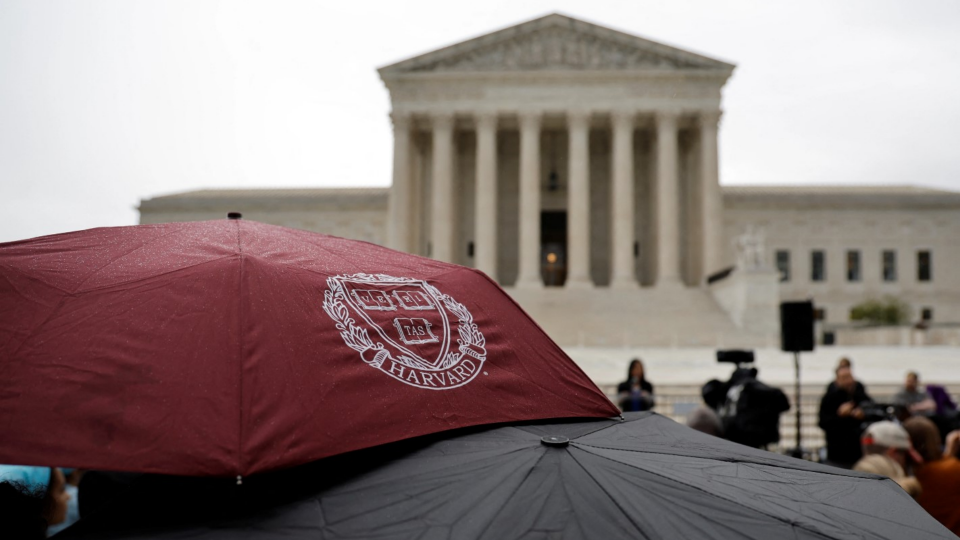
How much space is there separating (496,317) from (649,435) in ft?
2.99

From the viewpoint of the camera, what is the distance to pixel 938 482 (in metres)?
5.55

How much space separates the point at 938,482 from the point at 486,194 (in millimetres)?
39406

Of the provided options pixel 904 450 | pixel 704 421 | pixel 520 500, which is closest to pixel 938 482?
pixel 904 450

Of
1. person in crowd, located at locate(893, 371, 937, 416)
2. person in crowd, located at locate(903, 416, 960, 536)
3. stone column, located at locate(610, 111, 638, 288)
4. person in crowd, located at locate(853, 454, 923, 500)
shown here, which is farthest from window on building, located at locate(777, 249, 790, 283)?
person in crowd, located at locate(853, 454, 923, 500)

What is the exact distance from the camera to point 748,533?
2.05m

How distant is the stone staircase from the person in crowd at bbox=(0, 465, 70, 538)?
105ft

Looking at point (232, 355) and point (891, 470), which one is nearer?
point (232, 355)

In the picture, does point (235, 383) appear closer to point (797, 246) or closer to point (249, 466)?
point (249, 466)

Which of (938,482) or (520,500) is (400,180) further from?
(520,500)

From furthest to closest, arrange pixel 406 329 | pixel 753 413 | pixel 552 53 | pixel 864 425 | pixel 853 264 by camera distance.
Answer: pixel 853 264, pixel 552 53, pixel 753 413, pixel 864 425, pixel 406 329

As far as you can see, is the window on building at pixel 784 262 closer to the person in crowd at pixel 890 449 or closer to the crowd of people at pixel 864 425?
the crowd of people at pixel 864 425

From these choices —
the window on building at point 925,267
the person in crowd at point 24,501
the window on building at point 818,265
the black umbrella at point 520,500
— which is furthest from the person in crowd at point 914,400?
the window on building at point 925,267

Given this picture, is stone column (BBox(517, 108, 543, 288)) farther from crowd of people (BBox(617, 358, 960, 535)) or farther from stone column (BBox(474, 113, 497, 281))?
crowd of people (BBox(617, 358, 960, 535))

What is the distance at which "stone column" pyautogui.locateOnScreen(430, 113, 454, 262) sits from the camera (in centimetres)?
4466
